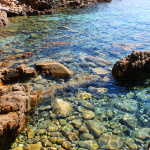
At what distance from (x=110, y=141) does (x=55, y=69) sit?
446 centimetres

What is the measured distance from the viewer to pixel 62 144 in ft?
13.7

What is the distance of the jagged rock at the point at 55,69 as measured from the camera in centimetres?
745

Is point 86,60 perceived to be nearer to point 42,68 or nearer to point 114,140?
point 42,68

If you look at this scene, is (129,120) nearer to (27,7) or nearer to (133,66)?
(133,66)

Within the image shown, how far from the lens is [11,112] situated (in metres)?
4.15

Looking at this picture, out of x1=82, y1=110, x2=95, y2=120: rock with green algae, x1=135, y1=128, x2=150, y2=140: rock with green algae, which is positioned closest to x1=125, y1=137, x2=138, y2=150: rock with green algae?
x1=135, y1=128, x2=150, y2=140: rock with green algae

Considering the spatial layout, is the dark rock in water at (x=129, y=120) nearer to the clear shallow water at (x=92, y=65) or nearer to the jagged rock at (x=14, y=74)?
the clear shallow water at (x=92, y=65)

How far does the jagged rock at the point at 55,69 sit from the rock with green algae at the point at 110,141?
3.77 m

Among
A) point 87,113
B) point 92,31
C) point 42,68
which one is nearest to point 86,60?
point 42,68

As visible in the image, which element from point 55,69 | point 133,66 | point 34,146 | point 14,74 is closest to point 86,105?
point 34,146

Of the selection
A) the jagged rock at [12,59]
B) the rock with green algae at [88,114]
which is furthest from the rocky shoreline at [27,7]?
the rock with green algae at [88,114]

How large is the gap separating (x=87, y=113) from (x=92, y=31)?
1171 centimetres

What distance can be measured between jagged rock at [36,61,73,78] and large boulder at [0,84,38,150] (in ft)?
8.77

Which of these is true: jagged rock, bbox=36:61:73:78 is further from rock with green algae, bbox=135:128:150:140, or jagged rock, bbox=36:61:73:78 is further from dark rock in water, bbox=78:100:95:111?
rock with green algae, bbox=135:128:150:140
